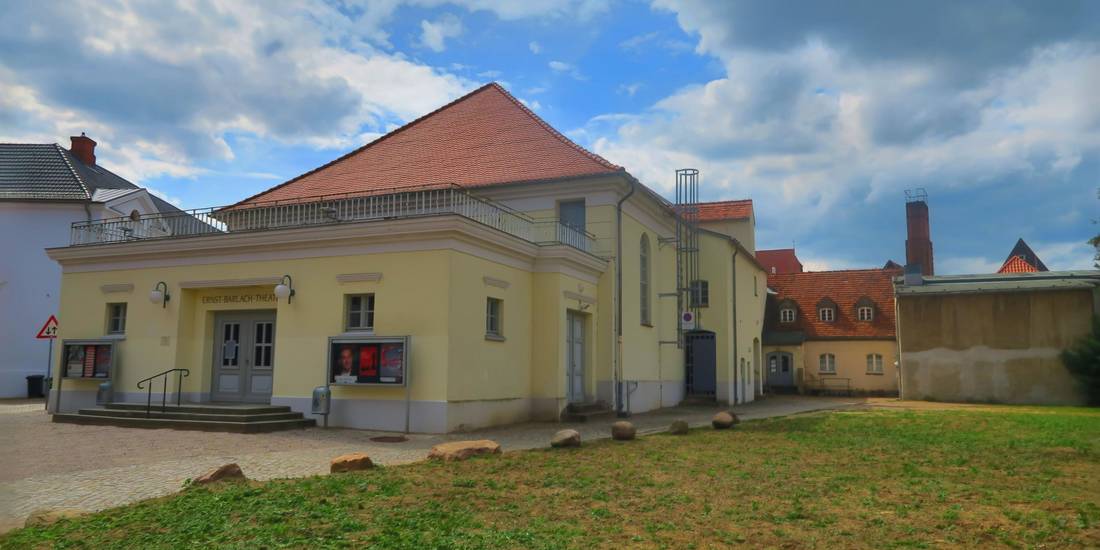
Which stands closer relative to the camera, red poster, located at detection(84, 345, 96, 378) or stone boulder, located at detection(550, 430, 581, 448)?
stone boulder, located at detection(550, 430, 581, 448)

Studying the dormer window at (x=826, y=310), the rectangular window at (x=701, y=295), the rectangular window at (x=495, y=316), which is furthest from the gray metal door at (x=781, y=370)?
the rectangular window at (x=495, y=316)

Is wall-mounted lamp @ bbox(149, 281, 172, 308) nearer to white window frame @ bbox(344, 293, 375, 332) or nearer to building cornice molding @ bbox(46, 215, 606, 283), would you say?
building cornice molding @ bbox(46, 215, 606, 283)

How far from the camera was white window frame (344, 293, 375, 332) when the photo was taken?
15.6 metres

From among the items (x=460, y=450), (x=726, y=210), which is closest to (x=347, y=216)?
(x=460, y=450)

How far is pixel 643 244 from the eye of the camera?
23.3 metres

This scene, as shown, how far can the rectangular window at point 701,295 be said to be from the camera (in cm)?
2828

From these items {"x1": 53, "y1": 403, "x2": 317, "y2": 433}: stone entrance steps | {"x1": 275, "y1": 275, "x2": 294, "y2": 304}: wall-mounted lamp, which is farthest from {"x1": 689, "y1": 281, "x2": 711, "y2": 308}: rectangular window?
{"x1": 53, "y1": 403, "x2": 317, "y2": 433}: stone entrance steps

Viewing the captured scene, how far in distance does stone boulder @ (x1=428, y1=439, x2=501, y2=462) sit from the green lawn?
1.10ft

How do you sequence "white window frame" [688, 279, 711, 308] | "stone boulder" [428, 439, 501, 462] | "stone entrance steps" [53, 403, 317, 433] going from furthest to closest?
"white window frame" [688, 279, 711, 308] < "stone entrance steps" [53, 403, 317, 433] < "stone boulder" [428, 439, 501, 462]

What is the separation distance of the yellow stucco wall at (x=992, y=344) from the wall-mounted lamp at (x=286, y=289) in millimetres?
25532

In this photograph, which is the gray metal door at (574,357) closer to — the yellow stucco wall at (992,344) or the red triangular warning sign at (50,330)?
the red triangular warning sign at (50,330)

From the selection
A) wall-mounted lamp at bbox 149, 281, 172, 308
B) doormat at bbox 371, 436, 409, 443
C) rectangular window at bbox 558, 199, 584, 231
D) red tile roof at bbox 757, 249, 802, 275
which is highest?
red tile roof at bbox 757, 249, 802, 275

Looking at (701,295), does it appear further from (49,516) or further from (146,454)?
(49,516)

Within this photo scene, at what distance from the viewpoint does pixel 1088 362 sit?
28844mm
